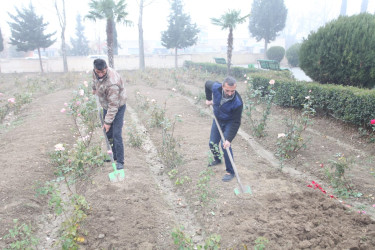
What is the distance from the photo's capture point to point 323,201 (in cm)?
331

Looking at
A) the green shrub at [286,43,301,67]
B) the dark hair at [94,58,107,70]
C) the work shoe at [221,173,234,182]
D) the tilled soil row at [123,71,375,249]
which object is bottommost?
the tilled soil row at [123,71,375,249]

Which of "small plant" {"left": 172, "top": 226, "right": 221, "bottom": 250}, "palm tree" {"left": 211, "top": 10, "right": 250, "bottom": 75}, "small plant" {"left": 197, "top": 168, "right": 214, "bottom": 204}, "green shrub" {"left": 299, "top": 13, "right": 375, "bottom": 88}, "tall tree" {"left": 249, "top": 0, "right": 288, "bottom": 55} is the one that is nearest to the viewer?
"small plant" {"left": 172, "top": 226, "right": 221, "bottom": 250}

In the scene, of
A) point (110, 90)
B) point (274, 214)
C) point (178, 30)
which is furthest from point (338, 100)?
point (178, 30)

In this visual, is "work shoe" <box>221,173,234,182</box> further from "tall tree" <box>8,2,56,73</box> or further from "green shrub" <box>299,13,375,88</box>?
"tall tree" <box>8,2,56,73</box>

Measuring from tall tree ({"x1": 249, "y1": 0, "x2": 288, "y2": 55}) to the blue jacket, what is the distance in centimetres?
2493

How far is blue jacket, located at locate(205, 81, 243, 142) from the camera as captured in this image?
3.62 m

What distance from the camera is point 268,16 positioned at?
25922 millimetres

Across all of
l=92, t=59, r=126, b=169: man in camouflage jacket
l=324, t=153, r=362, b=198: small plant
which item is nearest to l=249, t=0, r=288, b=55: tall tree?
l=324, t=153, r=362, b=198: small plant

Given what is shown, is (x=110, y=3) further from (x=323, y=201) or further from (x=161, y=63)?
A: (x=323, y=201)

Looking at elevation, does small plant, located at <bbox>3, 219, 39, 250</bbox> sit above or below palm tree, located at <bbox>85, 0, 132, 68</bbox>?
below

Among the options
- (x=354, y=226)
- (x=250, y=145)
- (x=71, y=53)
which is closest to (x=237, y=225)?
(x=354, y=226)

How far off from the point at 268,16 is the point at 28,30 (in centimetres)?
2121

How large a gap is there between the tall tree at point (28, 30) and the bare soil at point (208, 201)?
19.7 metres

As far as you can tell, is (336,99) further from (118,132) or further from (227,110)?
(118,132)
